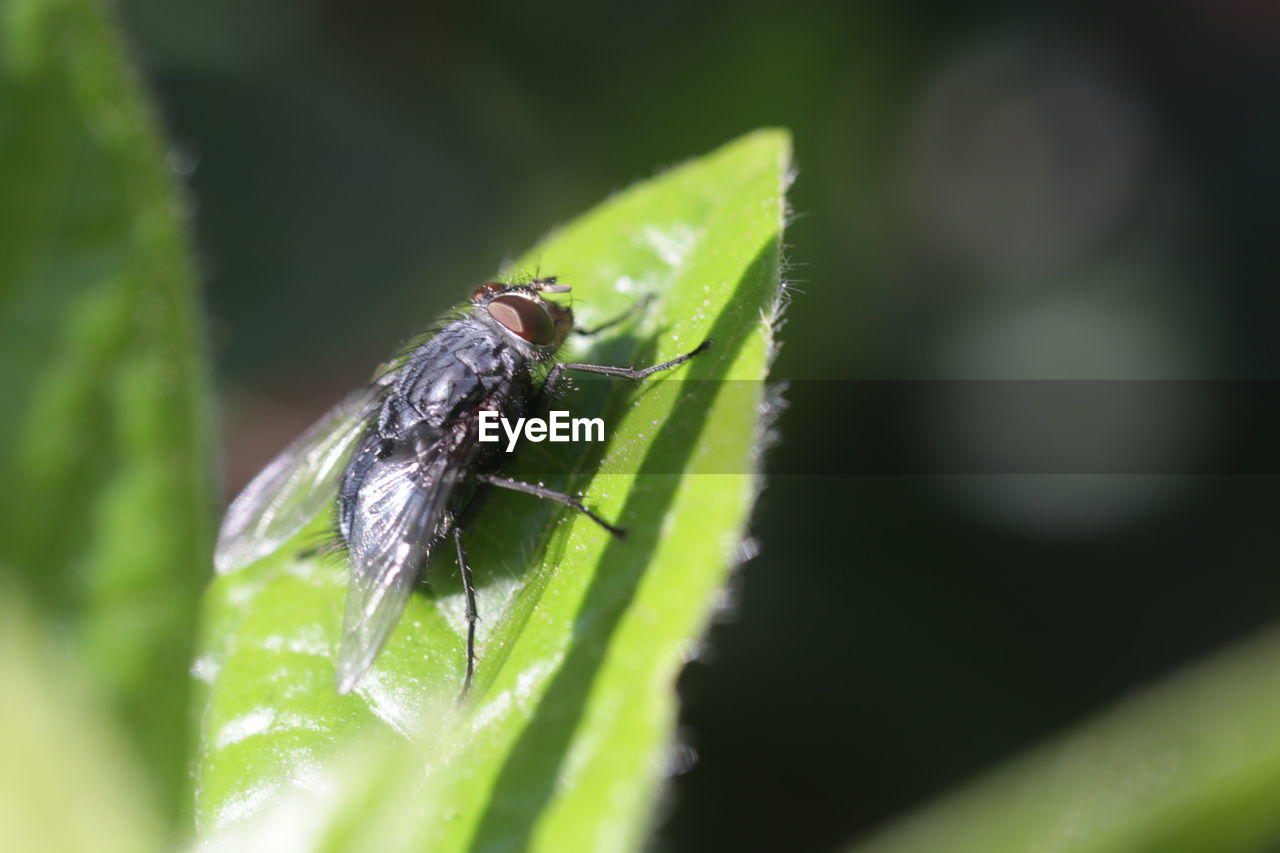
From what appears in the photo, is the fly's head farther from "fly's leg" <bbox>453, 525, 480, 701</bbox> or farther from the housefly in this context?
"fly's leg" <bbox>453, 525, 480, 701</bbox>

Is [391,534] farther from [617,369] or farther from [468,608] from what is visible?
[617,369]

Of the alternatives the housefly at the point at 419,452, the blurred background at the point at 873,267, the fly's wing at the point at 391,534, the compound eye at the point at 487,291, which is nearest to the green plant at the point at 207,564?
the fly's wing at the point at 391,534

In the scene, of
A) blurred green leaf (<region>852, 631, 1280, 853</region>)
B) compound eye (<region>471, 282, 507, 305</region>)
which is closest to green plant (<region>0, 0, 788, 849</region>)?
blurred green leaf (<region>852, 631, 1280, 853</region>)

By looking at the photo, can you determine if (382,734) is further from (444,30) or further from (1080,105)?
(1080,105)

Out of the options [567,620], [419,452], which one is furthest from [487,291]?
[567,620]

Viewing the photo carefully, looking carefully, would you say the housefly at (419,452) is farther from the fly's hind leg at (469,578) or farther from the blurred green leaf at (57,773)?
the blurred green leaf at (57,773)

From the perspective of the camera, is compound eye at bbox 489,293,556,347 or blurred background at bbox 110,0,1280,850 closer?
compound eye at bbox 489,293,556,347
